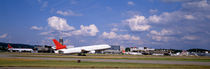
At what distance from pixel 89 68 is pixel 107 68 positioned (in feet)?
7.73

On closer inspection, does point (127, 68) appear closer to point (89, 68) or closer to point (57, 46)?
point (89, 68)

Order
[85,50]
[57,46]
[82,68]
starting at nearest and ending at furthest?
1. [82,68]
2. [85,50]
3. [57,46]

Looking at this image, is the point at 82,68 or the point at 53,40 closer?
the point at 82,68

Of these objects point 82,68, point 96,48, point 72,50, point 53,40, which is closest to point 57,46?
point 53,40

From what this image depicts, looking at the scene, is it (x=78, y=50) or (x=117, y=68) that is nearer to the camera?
(x=117, y=68)

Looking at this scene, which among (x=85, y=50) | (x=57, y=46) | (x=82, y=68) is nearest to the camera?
(x=82, y=68)

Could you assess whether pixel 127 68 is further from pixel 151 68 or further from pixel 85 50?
pixel 85 50

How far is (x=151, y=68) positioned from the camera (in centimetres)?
2911

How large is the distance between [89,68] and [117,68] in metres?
3.66

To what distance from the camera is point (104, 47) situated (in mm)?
96688

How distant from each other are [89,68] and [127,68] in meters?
4.98

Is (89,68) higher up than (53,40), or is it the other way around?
(53,40)

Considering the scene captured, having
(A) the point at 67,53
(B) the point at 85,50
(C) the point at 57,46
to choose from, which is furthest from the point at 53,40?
(B) the point at 85,50

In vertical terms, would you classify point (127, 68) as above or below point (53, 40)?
below
